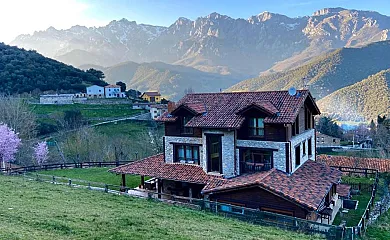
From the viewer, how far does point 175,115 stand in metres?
26.5

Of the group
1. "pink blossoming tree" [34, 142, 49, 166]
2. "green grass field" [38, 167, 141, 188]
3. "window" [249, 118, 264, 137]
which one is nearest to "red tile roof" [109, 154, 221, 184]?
"green grass field" [38, 167, 141, 188]

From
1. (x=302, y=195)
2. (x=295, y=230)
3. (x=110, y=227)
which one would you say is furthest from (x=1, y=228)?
(x=302, y=195)

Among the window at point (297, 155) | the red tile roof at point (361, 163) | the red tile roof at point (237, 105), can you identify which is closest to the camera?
the red tile roof at point (237, 105)

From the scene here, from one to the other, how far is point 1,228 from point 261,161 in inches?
634

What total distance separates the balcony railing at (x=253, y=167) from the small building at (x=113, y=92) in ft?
285

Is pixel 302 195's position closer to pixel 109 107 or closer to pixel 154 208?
pixel 154 208

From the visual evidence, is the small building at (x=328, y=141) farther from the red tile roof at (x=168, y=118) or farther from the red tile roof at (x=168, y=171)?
the red tile roof at (x=168, y=118)

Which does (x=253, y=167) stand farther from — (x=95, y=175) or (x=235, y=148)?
(x=95, y=175)

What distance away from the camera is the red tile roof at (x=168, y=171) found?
78.1 ft

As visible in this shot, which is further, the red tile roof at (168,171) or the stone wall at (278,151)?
the red tile roof at (168,171)

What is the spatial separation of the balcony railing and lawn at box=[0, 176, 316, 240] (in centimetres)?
508

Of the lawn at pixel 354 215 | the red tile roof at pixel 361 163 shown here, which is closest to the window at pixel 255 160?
the lawn at pixel 354 215

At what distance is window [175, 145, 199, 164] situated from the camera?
2577cm

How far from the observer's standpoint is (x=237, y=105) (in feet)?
81.8
